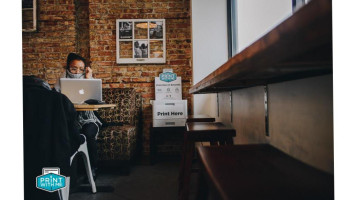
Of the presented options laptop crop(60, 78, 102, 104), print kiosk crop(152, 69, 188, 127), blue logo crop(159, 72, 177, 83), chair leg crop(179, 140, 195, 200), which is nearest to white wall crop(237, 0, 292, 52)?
chair leg crop(179, 140, 195, 200)

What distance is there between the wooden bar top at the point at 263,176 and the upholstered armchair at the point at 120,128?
206 centimetres

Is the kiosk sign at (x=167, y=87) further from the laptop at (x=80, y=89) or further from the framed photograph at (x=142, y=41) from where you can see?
the laptop at (x=80, y=89)

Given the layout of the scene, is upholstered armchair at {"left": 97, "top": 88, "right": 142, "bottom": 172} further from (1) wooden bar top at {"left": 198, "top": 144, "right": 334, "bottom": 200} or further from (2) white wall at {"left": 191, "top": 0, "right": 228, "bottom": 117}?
(1) wooden bar top at {"left": 198, "top": 144, "right": 334, "bottom": 200}

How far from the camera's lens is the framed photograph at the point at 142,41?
388cm

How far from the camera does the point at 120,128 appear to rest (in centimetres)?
304

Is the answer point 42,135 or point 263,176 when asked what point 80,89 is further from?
point 263,176

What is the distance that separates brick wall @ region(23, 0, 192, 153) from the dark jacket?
7.44ft

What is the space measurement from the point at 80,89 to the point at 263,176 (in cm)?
210

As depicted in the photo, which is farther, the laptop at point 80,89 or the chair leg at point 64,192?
the laptop at point 80,89

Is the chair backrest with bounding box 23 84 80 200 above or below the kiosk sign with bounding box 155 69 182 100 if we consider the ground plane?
below

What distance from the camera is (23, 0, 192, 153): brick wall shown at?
3.88 meters

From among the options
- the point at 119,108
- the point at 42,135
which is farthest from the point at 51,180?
the point at 119,108

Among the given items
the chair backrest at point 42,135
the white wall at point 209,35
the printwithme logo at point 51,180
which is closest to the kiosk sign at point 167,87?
the white wall at point 209,35

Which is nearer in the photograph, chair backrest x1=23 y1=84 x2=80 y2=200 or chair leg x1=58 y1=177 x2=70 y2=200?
chair backrest x1=23 y1=84 x2=80 y2=200
